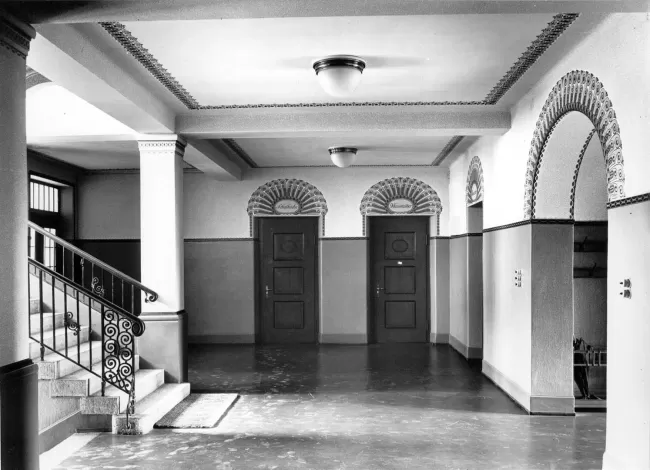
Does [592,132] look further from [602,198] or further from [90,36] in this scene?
[90,36]

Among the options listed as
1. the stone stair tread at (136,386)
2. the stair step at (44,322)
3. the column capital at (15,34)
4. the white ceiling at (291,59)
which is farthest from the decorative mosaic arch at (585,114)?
the stair step at (44,322)

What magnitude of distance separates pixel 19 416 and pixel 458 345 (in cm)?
713

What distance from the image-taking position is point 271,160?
374 inches

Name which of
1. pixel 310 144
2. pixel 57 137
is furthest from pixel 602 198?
pixel 57 137

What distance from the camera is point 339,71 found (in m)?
4.54

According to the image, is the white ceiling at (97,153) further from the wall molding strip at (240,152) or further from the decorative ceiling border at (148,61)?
the decorative ceiling border at (148,61)

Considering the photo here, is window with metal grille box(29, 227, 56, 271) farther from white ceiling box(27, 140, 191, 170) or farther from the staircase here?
the staircase

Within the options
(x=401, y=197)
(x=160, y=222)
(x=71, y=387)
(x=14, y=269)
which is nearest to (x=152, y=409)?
(x=71, y=387)

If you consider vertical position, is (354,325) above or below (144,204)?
below

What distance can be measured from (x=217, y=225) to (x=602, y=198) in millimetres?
6227

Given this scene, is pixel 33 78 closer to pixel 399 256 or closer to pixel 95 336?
pixel 95 336

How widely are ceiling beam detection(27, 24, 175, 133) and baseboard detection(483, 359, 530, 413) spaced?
432 centimetres

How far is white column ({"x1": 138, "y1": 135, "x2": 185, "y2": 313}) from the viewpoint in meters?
6.29

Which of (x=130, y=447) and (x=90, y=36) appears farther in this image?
(x=130, y=447)
